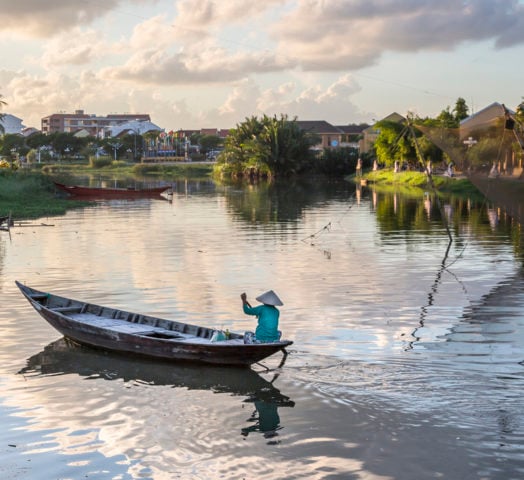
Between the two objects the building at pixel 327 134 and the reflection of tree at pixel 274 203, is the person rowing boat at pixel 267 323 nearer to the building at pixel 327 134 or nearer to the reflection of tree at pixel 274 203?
the reflection of tree at pixel 274 203

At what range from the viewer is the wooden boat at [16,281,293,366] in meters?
15.0

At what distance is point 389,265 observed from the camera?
1142 inches

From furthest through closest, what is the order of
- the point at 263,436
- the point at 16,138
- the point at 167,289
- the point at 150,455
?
the point at 16,138 → the point at 167,289 → the point at 263,436 → the point at 150,455

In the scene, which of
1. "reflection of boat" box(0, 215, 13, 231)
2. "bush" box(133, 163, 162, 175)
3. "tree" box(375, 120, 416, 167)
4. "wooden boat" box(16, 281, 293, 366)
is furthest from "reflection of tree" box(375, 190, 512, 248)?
"bush" box(133, 163, 162, 175)

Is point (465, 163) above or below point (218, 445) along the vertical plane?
above

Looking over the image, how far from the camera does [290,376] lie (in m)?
15.0

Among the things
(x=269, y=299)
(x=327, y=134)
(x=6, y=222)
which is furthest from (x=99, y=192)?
(x=327, y=134)

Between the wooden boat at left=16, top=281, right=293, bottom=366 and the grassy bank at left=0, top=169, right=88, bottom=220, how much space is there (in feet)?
92.7

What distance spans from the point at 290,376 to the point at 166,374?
2258 mm

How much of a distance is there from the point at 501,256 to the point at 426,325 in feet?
43.2

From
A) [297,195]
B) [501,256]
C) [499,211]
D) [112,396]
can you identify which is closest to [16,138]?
[297,195]

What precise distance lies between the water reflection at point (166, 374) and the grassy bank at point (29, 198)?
29.8 meters

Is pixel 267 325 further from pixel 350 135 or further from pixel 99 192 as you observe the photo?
pixel 350 135

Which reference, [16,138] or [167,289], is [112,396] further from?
[16,138]
